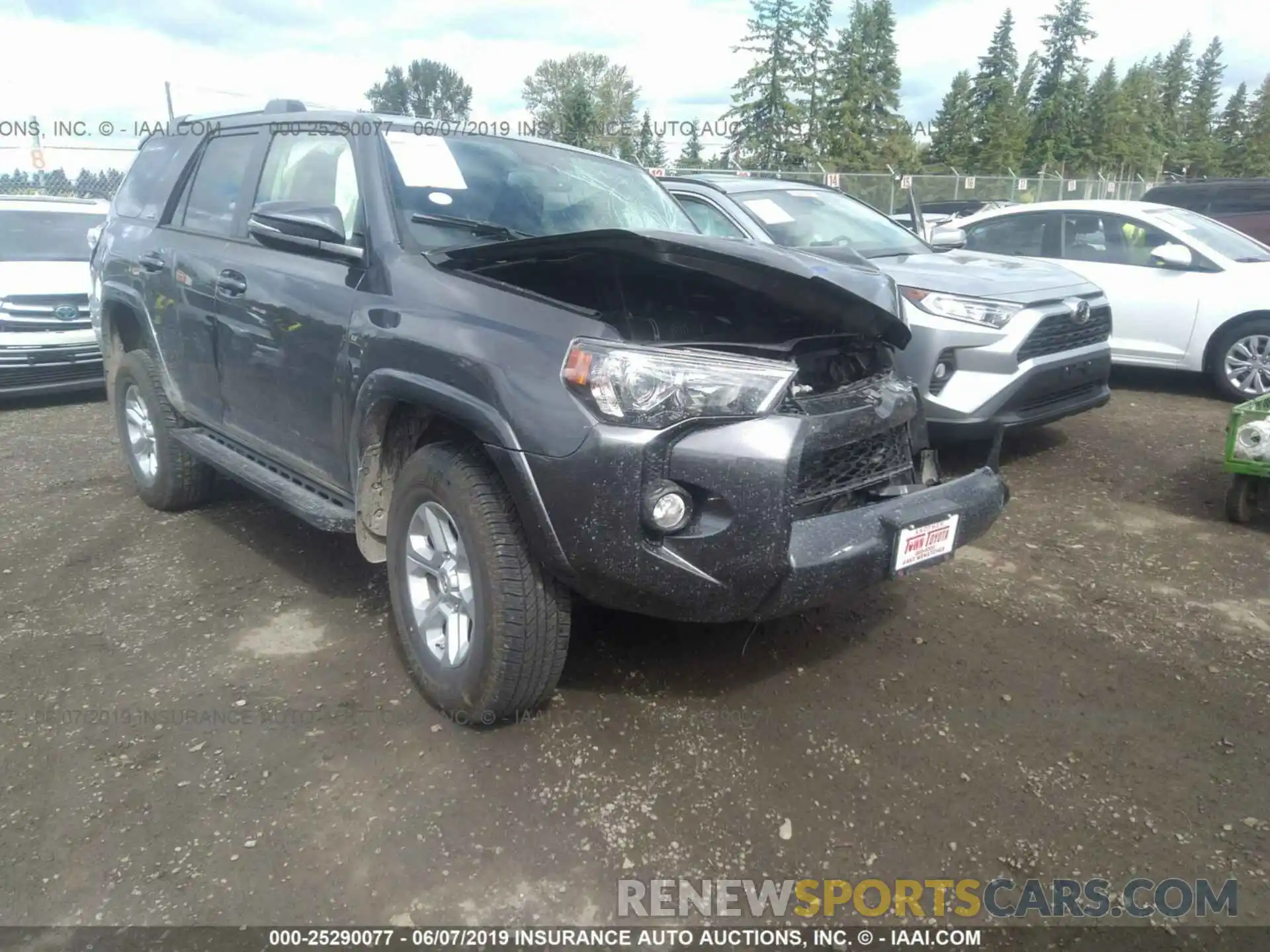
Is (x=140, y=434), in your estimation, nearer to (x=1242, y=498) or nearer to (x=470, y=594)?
(x=470, y=594)

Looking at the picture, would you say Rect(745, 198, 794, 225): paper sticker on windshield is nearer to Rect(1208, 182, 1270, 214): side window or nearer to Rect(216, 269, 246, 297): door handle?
Rect(216, 269, 246, 297): door handle

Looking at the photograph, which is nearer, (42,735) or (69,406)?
(42,735)

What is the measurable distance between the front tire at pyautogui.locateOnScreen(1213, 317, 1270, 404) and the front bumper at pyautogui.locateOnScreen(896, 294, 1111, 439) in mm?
2828

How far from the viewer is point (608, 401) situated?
8.16 ft

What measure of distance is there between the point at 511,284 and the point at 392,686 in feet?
4.95

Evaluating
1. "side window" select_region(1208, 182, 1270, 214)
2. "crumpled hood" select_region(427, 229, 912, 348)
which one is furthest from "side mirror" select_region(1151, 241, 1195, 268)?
"crumpled hood" select_region(427, 229, 912, 348)

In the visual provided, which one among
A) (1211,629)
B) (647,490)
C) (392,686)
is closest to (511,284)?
(647,490)

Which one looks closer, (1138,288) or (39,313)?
(1138,288)

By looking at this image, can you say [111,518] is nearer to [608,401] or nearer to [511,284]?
[511,284]

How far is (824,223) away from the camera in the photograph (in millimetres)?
6512

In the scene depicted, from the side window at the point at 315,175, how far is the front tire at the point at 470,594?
40.3 inches

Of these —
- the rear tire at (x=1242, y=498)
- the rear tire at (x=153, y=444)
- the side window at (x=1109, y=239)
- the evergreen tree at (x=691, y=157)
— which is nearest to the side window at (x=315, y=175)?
the rear tire at (x=153, y=444)
